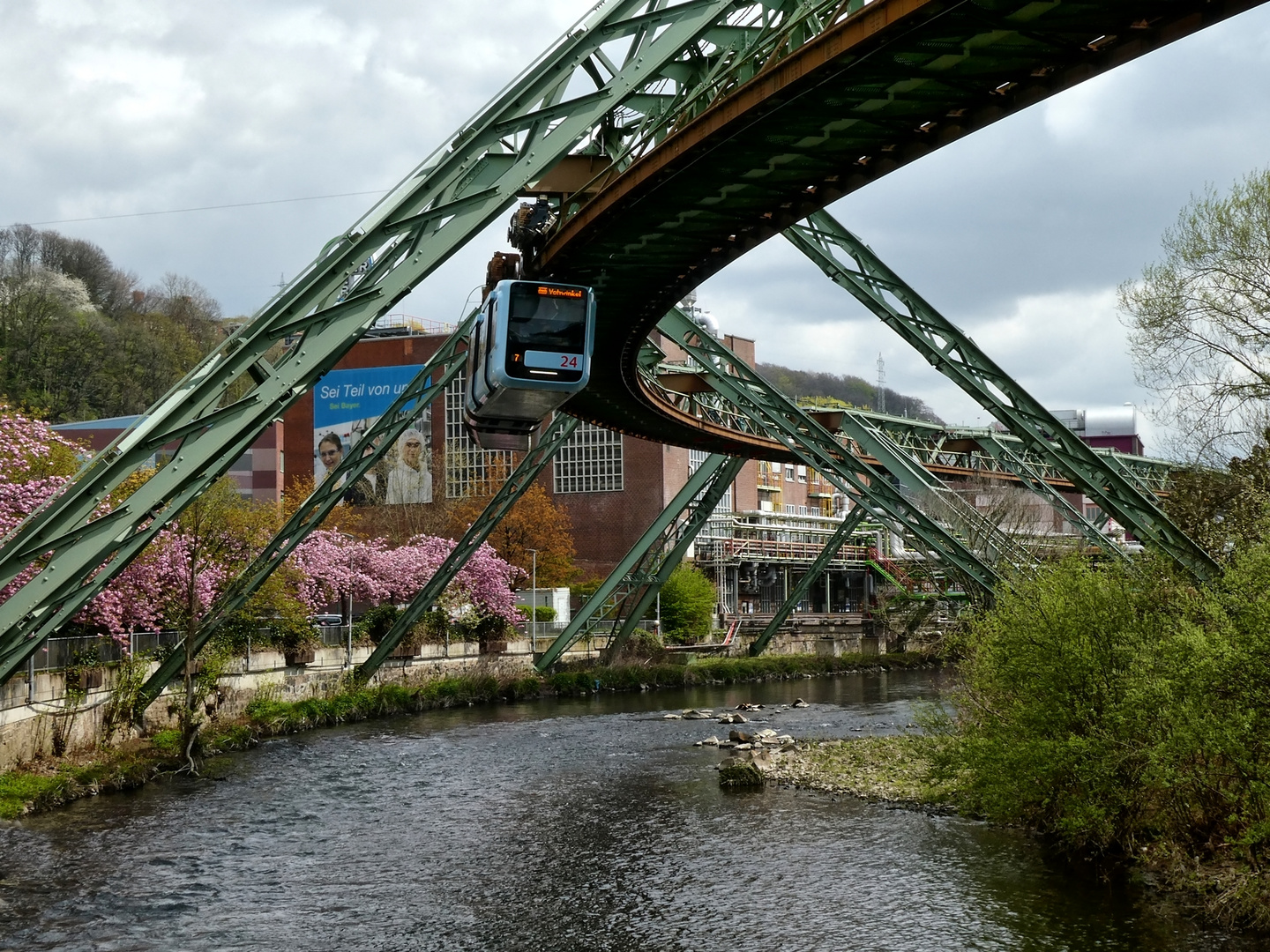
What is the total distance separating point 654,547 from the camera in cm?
4528

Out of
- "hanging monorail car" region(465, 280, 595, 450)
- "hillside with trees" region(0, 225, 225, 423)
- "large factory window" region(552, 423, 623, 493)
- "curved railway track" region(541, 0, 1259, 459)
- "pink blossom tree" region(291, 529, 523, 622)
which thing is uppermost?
"hillside with trees" region(0, 225, 225, 423)

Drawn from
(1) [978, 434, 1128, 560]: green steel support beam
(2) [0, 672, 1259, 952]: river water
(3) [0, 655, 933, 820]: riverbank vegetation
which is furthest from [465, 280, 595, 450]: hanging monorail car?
(1) [978, 434, 1128, 560]: green steel support beam

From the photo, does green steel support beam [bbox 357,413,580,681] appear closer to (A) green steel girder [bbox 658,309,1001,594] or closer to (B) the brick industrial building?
(A) green steel girder [bbox 658,309,1001,594]

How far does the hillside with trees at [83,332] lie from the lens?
196ft

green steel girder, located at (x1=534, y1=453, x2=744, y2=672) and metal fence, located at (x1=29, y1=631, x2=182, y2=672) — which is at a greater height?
green steel girder, located at (x1=534, y1=453, x2=744, y2=672)

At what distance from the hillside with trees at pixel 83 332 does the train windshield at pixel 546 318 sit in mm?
36210

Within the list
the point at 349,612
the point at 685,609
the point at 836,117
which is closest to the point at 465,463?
the point at 685,609

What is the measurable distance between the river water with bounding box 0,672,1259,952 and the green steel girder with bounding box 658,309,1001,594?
8355 mm

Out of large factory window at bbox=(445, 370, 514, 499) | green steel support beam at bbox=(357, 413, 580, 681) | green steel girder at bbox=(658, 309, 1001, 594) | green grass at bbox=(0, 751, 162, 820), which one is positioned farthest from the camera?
large factory window at bbox=(445, 370, 514, 499)

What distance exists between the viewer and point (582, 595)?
5900 cm

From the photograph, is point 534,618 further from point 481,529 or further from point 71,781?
point 71,781

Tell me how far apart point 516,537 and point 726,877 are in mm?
43811

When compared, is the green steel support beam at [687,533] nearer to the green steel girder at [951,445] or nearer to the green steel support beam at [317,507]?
the green steel girder at [951,445]

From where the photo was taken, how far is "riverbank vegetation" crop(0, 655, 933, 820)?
810 inches
